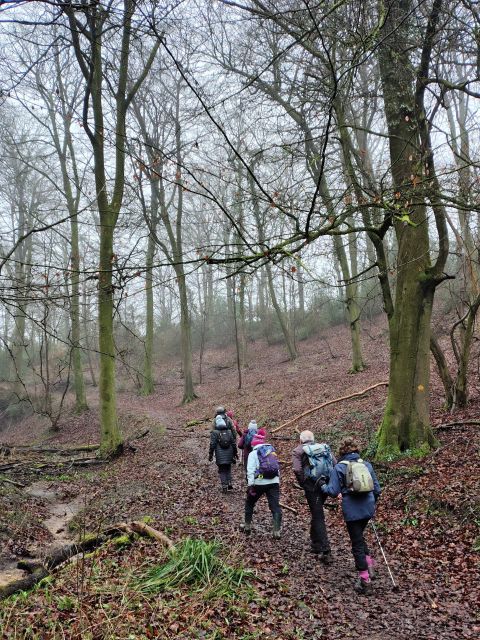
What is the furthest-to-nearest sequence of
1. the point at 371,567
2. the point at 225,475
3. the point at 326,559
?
the point at 225,475 → the point at 326,559 → the point at 371,567

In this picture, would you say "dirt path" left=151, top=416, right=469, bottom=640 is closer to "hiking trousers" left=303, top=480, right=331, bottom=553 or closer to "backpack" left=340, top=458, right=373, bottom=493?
"hiking trousers" left=303, top=480, right=331, bottom=553

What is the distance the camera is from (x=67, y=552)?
645cm

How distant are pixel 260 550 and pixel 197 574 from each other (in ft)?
5.51

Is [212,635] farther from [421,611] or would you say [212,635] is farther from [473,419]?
[473,419]

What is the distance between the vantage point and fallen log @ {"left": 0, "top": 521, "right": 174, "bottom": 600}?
18.2 feet

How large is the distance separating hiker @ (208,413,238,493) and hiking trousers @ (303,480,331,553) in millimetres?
3443

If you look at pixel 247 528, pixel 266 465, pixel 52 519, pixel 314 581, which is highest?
pixel 266 465

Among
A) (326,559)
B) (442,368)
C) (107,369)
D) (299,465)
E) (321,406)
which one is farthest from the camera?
(321,406)

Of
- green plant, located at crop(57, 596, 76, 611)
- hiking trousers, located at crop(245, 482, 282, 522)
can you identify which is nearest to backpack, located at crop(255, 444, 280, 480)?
hiking trousers, located at crop(245, 482, 282, 522)

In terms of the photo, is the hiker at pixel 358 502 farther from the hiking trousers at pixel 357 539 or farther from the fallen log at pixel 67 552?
the fallen log at pixel 67 552

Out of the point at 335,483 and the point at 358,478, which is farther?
the point at 335,483

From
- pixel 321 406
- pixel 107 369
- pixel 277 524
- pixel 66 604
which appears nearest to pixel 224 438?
pixel 277 524

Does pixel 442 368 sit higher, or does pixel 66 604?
→ pixel 442 368

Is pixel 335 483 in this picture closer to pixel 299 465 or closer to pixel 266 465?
pixel 299 465
